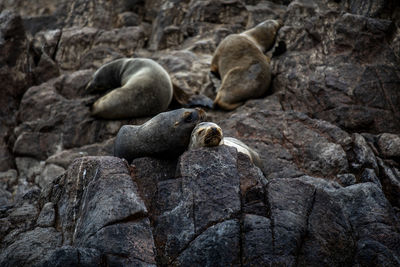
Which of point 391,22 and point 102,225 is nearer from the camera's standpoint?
point 102,225

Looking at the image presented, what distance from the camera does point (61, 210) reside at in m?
4.04

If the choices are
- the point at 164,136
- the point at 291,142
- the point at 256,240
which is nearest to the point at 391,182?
the point at 291,142

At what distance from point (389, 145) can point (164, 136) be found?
322 centimetres

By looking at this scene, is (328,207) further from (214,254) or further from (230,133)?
(230,133)

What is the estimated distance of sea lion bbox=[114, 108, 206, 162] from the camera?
4.68 metres

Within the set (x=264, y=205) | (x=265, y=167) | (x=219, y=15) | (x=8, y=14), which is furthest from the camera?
(x=219, y=15)

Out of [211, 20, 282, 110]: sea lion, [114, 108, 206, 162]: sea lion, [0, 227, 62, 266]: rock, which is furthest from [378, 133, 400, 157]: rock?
[0, 227, 62, 266]: rock

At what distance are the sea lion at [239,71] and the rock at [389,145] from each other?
8.45ft

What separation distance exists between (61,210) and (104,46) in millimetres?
8150

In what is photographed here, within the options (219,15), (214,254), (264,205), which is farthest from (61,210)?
(219,15)

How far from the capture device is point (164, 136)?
4684mm

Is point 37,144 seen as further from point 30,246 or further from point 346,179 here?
point 346,179

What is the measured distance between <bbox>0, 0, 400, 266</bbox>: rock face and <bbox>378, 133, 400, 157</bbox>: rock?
2cm

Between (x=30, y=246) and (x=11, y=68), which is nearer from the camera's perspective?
(x=30, y=246)
